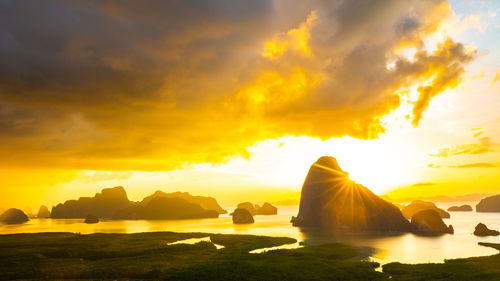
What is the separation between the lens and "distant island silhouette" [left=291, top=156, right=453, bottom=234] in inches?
5157

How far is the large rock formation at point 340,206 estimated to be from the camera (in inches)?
5389

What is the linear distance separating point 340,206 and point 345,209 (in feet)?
9.07

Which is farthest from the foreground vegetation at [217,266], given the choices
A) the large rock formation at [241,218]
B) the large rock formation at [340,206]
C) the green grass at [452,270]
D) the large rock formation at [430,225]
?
the large rock formation at [241,218]

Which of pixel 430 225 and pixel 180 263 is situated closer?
pixel 180 263

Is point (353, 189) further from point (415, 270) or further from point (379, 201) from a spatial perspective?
point (415, 270)

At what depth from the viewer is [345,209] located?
14538cm

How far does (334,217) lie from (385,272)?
98191mm

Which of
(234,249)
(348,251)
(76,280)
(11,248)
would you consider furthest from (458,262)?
(11,248)

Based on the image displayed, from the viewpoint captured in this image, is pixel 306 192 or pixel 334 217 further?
pixel 306 192

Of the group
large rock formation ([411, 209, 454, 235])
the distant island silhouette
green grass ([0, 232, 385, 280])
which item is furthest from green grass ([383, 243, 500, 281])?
the distant island silhouette

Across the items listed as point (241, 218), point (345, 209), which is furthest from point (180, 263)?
point (241, 218)

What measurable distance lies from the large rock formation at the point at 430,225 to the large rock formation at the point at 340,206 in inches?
202

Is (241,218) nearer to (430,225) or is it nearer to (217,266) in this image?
(430,225)

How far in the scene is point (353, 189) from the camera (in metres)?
148
